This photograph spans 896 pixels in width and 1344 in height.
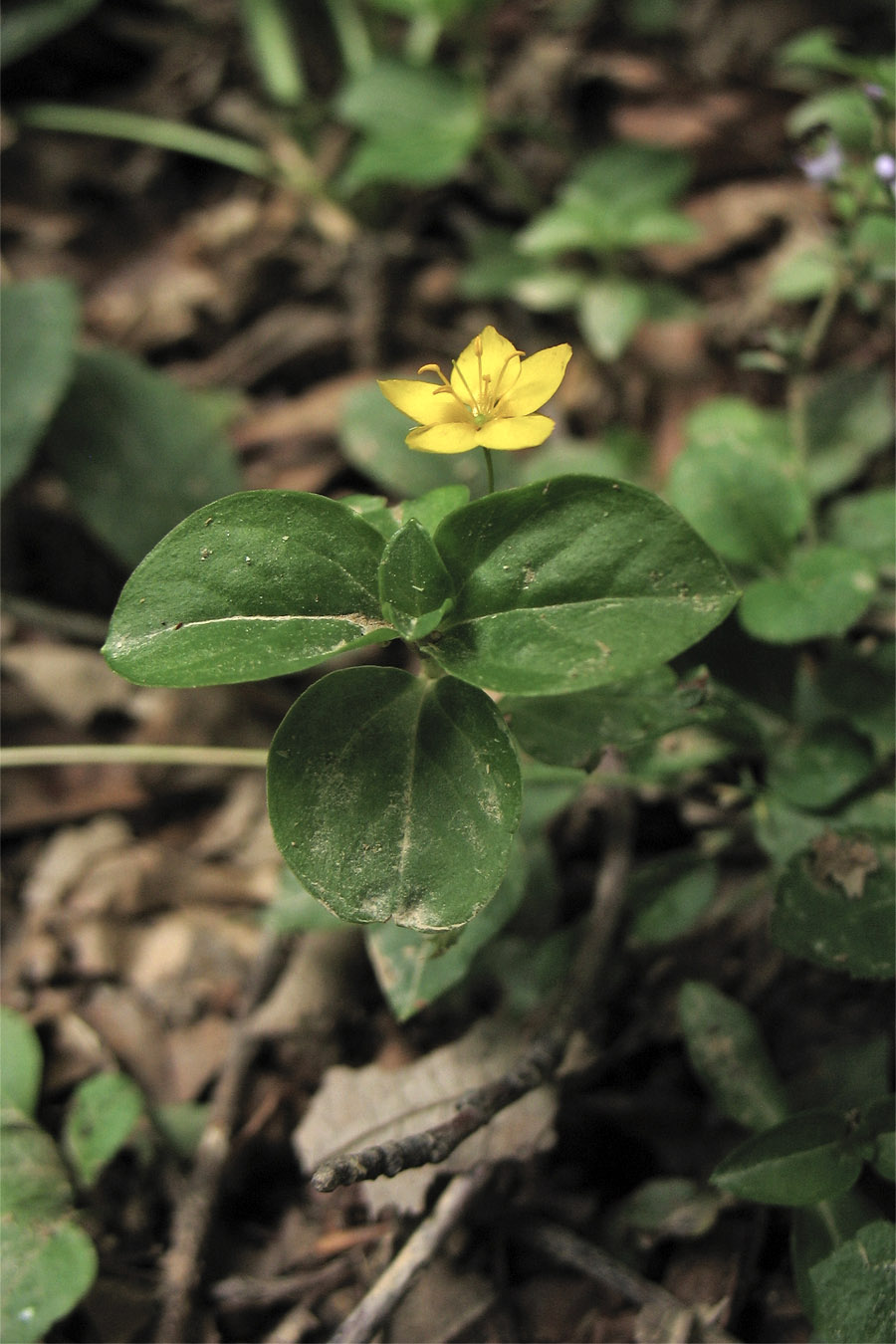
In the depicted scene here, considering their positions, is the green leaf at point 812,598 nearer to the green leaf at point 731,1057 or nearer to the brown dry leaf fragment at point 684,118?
the green leaf at point 731,1057

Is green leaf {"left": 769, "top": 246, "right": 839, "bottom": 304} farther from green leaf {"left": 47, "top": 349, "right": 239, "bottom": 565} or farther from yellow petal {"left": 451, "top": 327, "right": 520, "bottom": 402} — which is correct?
green leaf {"left": 47, "top": 349, "right": 239, "bottom": 565}

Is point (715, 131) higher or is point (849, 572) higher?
point (715, 131)

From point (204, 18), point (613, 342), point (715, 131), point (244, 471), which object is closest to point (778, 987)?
point (613, 342)

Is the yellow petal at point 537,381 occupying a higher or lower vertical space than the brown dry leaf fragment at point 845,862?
higher

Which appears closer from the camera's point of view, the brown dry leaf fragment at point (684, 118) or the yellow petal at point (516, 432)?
the yellow petal at point (516, 432)

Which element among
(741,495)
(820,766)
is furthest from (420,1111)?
(741,495)

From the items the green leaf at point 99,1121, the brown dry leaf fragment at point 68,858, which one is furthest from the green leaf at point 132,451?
the green leaf at point 99,1121

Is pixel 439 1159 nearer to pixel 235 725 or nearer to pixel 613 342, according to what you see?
pixel 235 725
